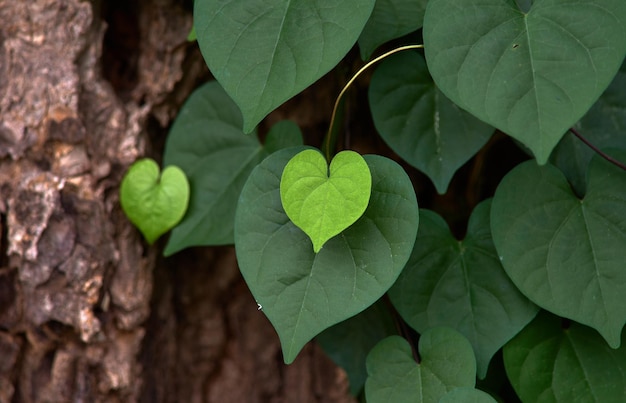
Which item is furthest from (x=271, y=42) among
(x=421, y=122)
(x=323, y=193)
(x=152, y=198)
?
(x=152, y=198)

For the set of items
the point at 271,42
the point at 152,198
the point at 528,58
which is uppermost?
the point at 271,42

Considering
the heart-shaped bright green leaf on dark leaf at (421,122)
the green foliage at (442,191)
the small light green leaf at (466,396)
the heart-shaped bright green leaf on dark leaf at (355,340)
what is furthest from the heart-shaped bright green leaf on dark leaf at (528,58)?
the heart-shaped bright green leaf on dark leaf at (355,340)

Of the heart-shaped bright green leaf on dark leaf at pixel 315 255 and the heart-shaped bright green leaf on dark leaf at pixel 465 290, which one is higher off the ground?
the heart-shaped bright green leaf on dark leaf at pixel 315 255

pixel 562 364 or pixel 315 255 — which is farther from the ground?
pixel 315 255

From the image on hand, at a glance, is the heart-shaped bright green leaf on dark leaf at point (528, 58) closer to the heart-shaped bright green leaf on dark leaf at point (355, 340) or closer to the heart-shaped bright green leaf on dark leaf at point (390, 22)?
the heart-shaped bright green leaf on dark leaf at point (390, 22)

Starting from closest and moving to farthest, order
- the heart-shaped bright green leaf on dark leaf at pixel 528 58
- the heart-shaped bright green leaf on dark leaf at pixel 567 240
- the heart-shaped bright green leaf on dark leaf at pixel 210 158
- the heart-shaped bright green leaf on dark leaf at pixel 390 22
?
the heart-shaped bright green leaf on dark leaf at pixel 528 58
the heart-shaped bright green leaf on dark leaf at pixel 567 240
the heart-shaped bright green leaf on dark leaf at pixel 390 22
the heart-shaped bright green leaf on dark leaf at pixel 210 158

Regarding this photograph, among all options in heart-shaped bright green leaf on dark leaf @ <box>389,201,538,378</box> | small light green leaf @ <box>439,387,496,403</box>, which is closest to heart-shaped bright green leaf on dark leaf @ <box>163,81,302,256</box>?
heart-shaped bright green leaf on dark leaf @ <box>389,201,538,378</box>

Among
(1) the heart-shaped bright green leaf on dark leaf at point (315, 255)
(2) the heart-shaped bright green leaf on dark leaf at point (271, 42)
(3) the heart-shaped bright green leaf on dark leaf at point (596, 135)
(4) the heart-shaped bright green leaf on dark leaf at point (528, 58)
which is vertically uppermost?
(2) the heart-shaped bright green leaf on dark leaf at point (271, 42)

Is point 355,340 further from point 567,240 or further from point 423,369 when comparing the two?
point 567,240
